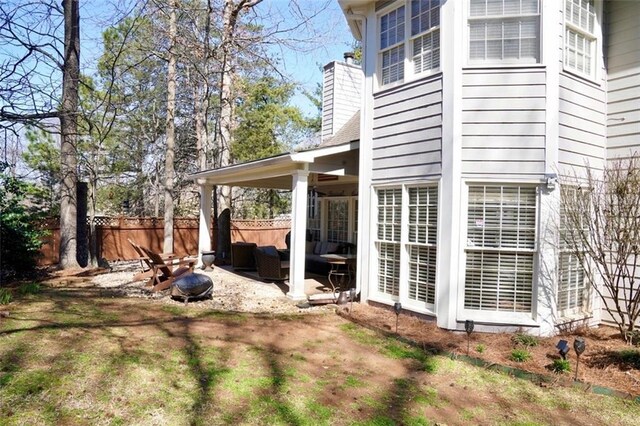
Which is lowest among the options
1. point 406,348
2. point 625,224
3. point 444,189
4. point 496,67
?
point 406,348

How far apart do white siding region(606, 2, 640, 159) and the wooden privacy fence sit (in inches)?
502

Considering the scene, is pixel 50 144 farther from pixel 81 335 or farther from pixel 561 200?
pixel 561 200

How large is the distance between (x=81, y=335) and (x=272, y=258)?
5.09m

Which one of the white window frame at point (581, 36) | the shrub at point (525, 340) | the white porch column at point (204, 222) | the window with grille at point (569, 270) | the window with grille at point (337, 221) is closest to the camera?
the shrub at point (525, 340)

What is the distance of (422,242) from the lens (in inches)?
253

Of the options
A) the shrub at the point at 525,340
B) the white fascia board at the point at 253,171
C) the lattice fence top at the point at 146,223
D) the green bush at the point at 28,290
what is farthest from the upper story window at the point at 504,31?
the lattice fence top at the point at 146,223

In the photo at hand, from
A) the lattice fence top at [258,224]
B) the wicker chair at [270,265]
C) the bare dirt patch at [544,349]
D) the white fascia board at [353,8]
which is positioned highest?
the white fascia board at [353,8]

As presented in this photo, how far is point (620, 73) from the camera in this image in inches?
250

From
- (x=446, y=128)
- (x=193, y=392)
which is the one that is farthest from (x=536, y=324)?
(x=193, y=392)

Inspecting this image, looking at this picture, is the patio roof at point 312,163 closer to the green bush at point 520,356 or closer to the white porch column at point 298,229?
the white porch column at point 298,229

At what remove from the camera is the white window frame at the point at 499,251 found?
573 centimetres

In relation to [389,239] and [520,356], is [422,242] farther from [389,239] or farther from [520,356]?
[520,356]

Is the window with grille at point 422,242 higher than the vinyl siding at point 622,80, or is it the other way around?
the vinyl siding at point 622,80

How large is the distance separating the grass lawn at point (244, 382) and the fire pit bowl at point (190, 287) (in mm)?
1578
